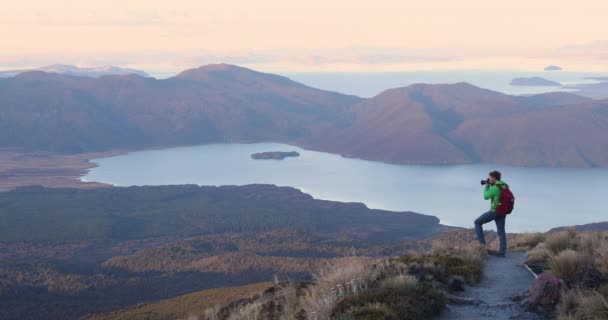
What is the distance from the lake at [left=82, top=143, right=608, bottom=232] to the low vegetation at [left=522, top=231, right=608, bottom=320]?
5897 centimetres

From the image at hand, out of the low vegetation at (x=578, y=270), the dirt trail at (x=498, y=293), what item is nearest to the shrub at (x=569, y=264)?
the low vegetation at (x=578, y=270)

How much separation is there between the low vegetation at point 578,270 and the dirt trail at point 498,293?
453 millimetres

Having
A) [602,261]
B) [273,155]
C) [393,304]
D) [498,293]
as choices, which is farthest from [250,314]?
[273,155]

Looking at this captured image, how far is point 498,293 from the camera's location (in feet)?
38.8

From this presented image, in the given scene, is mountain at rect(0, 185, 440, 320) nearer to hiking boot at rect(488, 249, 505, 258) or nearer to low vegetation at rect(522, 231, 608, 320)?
hiking boot at rect(488, 249, 505, 258)

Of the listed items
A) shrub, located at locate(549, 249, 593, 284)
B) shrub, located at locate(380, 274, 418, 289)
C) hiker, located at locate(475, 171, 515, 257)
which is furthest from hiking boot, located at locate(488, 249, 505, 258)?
shrub, located at locate(380, 274, 418, 289)

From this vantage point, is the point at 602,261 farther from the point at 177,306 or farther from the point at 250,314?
the point at 177,306

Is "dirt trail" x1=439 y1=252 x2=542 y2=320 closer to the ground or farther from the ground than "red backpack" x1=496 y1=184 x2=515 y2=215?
closer to the ground

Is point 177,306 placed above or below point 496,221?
below

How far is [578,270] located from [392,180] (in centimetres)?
12490

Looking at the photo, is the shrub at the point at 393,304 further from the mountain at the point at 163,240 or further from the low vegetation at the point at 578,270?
the mountain at the point at 163,240

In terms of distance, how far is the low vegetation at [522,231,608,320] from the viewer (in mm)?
9078

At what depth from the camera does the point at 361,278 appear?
11328 mm

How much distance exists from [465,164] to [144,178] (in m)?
68.3
